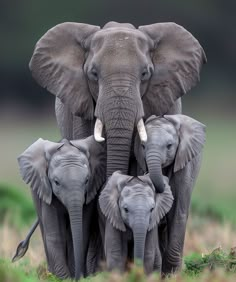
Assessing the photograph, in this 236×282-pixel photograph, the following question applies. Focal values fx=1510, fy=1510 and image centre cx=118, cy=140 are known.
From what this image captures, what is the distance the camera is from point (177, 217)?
37.1 feet

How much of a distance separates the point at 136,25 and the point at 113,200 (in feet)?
90.5

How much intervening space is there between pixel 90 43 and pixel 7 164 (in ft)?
39.3

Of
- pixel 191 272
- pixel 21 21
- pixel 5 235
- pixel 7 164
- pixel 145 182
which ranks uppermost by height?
pixel 145 182

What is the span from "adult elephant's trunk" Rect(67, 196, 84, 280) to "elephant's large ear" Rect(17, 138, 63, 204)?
296mm

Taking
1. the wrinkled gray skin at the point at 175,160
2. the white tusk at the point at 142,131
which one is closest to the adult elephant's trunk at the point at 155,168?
the wrinkled gray skin at the point at 175,160

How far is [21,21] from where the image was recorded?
139 ft

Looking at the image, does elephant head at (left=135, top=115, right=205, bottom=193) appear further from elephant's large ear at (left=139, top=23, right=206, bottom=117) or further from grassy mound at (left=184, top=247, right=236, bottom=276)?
grassy mound at (left=184, top=247, right=236, bottom=276)

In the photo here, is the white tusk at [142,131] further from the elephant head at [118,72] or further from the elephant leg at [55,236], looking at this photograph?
the elephant leg at [55,236]

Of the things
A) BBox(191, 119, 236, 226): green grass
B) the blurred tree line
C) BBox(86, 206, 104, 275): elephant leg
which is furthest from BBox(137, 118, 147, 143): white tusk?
the blurred tree line

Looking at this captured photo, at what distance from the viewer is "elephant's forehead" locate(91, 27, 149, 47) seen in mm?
11469

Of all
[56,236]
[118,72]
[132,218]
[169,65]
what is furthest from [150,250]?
[169,65]

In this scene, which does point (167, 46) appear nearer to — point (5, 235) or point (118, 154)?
point (118, 154)

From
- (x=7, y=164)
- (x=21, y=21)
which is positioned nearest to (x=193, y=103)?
(x=21, y=21)

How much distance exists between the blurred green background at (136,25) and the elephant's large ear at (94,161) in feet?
36.8
